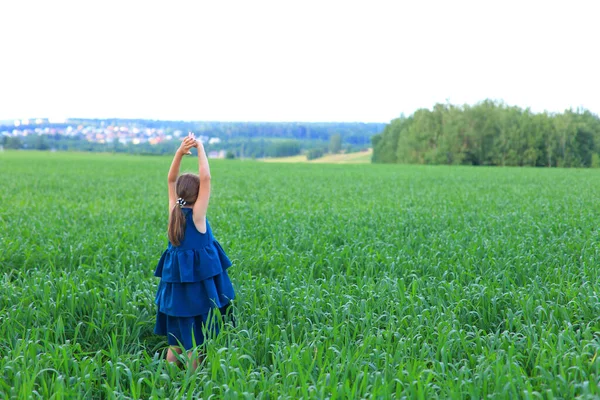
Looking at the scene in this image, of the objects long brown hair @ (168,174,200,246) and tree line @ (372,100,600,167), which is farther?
tree line @ (372,100,600,167)

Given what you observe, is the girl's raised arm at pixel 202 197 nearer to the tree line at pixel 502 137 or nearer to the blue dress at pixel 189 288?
the blue dress at pixel 189 288

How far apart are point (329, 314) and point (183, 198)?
157 centimetres

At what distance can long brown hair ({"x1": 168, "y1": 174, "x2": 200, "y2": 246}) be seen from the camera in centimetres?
403

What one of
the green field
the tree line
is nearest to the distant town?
the tree line

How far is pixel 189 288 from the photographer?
13.5 feet

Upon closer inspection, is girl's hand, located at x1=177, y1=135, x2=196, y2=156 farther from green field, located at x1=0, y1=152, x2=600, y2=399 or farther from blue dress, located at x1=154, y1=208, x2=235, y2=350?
green field, located at x1=0, y1=152, x2=600, y2=399

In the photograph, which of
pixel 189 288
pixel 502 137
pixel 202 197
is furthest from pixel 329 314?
pixel 502 137

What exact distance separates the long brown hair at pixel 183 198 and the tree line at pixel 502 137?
214 ft

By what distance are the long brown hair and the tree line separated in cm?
6512

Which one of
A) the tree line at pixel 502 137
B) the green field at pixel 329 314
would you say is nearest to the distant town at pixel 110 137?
the tree line at pixel 502 137

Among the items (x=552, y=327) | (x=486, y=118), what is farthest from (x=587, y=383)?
(x=486, y=118)

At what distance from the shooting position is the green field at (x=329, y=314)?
321 cm

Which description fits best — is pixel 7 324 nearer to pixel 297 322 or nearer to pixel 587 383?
pixel 297 322

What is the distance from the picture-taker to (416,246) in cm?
785
